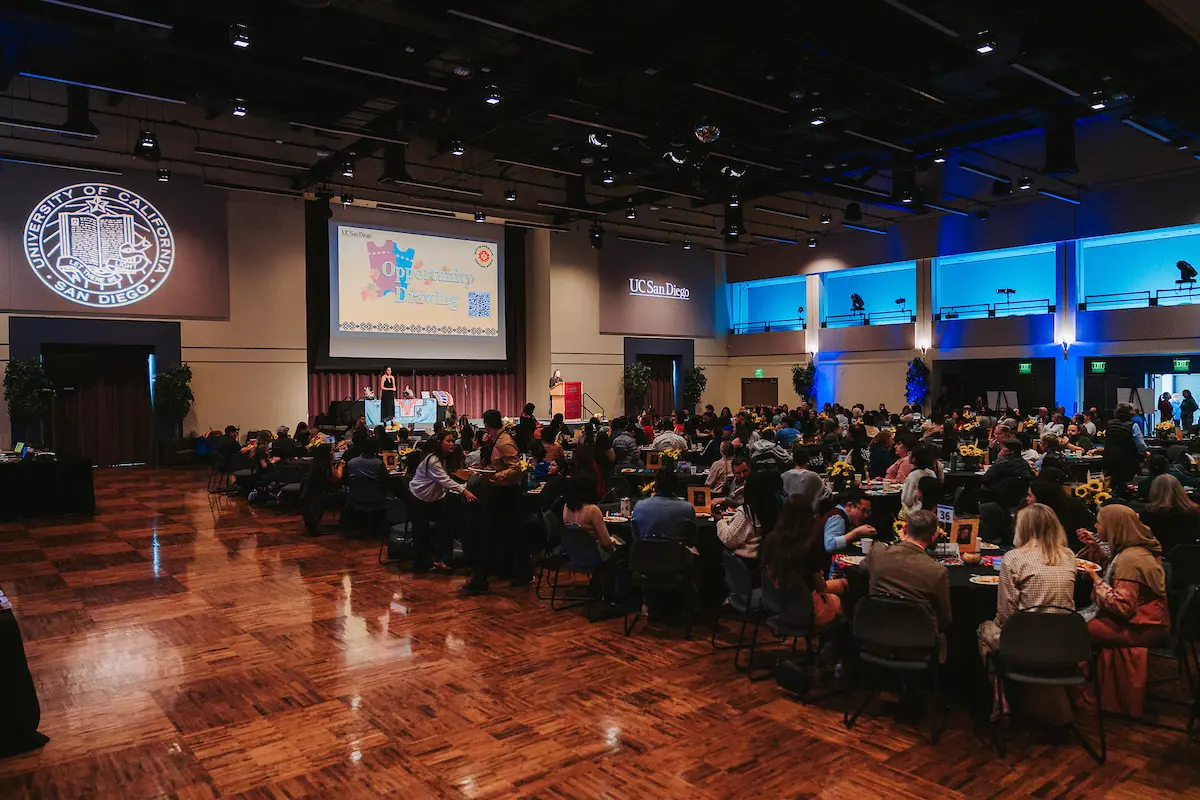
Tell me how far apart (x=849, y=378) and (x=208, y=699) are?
2105 cm

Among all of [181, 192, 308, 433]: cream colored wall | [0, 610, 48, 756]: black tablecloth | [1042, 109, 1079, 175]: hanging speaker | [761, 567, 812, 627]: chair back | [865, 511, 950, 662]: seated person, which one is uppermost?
[1042, 109, 1079, 175]: hanging speaker

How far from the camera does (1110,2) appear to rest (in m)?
10.3

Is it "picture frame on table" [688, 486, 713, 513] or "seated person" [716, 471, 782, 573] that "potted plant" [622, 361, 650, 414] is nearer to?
"picture frame on table" [688, 486, 713, 513]

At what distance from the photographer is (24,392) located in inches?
573

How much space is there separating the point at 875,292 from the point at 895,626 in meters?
22.7

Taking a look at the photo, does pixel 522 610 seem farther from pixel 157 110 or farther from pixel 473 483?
pixel 157 110

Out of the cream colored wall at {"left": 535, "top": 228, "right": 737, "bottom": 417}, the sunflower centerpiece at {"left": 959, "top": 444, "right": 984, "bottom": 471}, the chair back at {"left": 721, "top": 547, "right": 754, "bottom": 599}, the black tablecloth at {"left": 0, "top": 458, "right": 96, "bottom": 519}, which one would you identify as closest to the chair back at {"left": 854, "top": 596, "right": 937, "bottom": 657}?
the chair back at {"left": 721, "top": 547, "right": 754, "bottom": 599}

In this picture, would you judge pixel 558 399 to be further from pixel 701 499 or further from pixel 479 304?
pixel 701 499

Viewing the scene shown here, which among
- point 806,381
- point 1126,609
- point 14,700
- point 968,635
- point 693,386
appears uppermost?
point 806,381

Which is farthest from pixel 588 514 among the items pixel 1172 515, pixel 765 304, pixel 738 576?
pixel 765 304

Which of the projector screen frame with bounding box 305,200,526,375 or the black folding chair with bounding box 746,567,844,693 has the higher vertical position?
the projector screen frame with bounding box 305,200,526,375

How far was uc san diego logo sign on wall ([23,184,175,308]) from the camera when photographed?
599 inches

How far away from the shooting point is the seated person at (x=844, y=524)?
4898 mm

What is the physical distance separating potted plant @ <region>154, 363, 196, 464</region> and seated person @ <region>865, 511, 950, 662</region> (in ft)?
52.1
